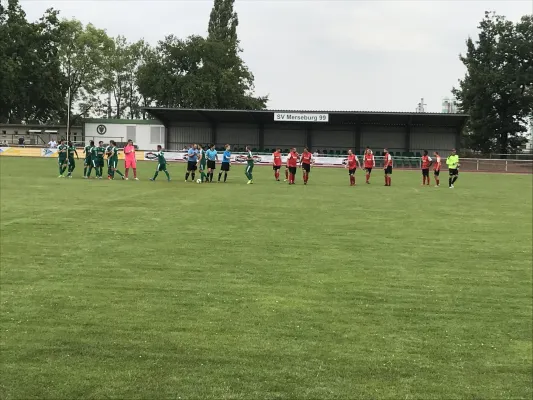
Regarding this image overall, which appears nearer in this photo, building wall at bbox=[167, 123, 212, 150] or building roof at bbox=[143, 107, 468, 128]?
building roof at bbox=[143, 107, 468, 128]

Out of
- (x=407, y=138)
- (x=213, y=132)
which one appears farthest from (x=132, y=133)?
(x=407, y=138)

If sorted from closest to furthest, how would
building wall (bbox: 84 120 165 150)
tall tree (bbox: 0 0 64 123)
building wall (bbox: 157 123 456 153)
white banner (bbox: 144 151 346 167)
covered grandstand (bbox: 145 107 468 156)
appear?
white banner (bbox: 144 151 346 167) → covered grandstand (bbox: 145 107 468 156) → building wall (bbox: 157 123 456 153) → building wall (bbox: 84 120 165 150) → tall tree (bbox: 0 0 64 123)

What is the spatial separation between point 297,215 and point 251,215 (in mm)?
1156

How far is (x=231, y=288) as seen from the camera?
6.98 meters

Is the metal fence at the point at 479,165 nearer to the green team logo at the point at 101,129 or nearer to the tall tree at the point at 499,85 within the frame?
the tall tree at the point at 499,85

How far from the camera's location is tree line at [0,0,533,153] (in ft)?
213

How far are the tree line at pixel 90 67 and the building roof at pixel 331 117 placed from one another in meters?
12.1

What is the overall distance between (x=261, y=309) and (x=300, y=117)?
1851 inches

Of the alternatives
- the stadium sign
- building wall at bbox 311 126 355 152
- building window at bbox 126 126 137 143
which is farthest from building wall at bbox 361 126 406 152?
building window at bbox 126 126 137 143

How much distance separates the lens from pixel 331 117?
179 ft

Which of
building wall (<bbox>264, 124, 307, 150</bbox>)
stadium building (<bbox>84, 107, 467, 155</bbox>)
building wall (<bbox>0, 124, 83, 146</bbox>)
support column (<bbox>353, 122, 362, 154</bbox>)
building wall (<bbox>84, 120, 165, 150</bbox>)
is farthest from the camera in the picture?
building wall (<bbox>84, 120, 165, 150</bbox>)

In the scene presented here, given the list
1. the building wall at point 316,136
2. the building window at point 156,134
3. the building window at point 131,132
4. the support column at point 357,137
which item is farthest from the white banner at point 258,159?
the building window at point 131,132

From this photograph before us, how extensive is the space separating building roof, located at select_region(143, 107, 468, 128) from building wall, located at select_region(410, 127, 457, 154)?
2.44 feet

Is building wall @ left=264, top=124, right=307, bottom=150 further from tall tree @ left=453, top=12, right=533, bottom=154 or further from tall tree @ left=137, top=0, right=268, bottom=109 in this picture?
tall tree @ left=453, top=12, right=533, bottom=154
